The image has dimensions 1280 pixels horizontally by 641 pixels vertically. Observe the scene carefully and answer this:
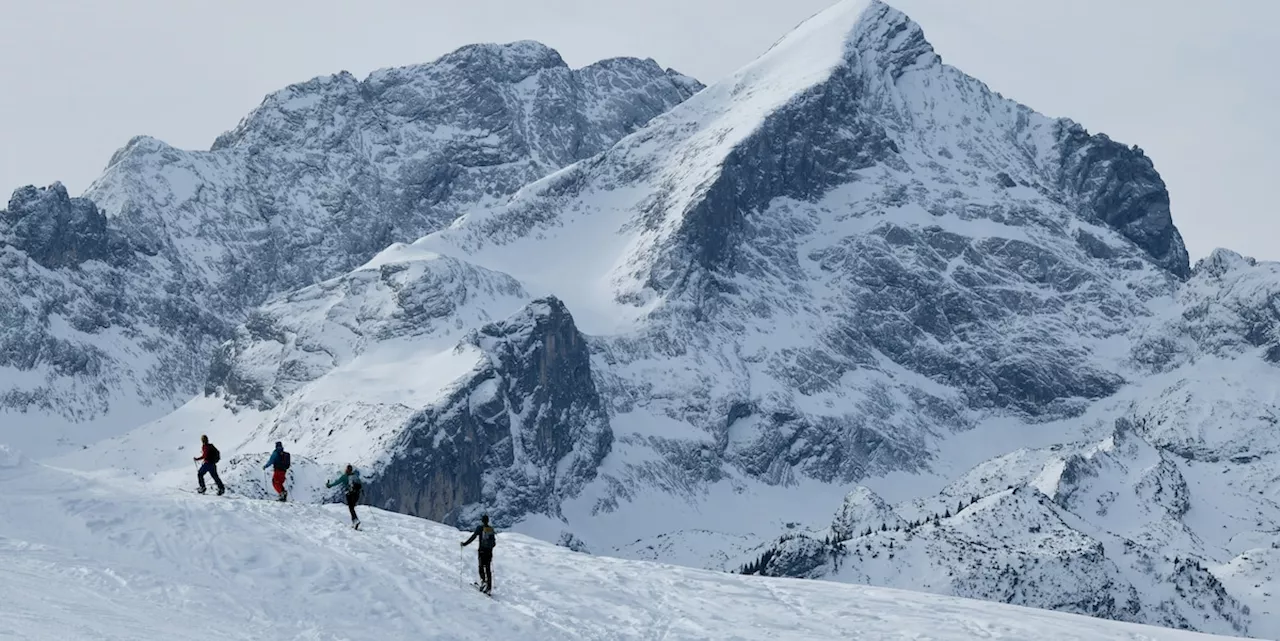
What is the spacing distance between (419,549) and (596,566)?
296 inches

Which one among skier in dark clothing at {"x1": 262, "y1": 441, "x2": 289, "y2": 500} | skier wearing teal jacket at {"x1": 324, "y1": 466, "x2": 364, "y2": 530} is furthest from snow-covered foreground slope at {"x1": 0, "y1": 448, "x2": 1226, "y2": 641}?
skier in dark clothing at {"x1": 262, "y1": 441, "x2": 289, "y2": 500}

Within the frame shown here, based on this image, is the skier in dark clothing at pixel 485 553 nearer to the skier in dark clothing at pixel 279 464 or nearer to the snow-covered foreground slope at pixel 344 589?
the snow-covered foreground slope at pixel 344 589

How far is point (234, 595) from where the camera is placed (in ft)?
225

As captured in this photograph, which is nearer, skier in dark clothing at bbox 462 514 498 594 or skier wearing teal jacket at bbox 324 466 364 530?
skier in dark clothing at bbox 462 514 498 594

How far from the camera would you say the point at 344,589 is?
70.7m

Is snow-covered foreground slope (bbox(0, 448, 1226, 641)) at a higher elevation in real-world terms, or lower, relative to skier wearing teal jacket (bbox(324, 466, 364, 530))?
lower

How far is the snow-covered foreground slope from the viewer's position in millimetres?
65562

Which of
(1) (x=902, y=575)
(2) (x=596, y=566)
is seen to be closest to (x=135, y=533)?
(2) (x=596, y=566)

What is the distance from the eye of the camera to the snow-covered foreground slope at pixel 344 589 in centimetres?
6556

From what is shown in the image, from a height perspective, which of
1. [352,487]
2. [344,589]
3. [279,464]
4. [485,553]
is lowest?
[344,589]

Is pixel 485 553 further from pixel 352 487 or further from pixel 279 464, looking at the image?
pixel 279 464

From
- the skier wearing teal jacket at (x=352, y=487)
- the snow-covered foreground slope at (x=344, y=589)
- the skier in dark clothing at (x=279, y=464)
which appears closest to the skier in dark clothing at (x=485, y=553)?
the snow-covered foreground slope at (x=344, y=589)

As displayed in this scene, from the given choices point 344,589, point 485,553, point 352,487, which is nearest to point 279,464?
point 352,487

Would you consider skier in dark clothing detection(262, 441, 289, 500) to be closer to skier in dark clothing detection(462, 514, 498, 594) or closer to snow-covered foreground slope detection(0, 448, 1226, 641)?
snow-covered foreground slope detection(0, 448, 1226, 641)
